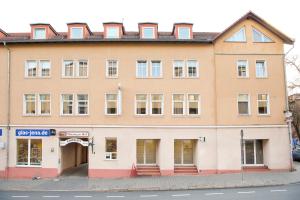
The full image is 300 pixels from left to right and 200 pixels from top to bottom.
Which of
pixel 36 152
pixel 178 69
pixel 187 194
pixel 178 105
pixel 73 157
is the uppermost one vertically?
pixel 178 69

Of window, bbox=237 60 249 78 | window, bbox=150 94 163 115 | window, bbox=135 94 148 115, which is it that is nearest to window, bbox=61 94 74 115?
window, bbox=135 94 148 115

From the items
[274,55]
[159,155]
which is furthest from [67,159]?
[274,55]

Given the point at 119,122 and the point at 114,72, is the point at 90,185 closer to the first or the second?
the point at 119,122

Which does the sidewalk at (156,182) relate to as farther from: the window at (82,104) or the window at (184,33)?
the window at (184,33)

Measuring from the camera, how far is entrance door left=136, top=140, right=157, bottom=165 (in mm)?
24484

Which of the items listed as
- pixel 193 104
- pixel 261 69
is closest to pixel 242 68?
pixel 261 69

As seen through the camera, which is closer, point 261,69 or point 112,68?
point 112,68

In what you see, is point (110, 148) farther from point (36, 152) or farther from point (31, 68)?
point (31, 68)

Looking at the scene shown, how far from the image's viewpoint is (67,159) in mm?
25281

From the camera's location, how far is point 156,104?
23.4 metres

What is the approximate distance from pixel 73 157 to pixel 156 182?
1025cm

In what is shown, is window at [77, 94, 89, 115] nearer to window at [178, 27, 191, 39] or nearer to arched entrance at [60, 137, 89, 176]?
arched entrance at [60, 137, 89, 176]

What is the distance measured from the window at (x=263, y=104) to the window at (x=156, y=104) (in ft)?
25.4

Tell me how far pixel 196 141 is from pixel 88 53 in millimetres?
10990
